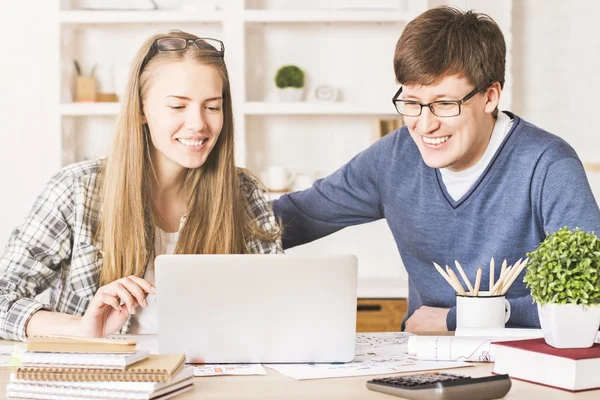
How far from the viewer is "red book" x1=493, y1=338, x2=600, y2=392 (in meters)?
1.30

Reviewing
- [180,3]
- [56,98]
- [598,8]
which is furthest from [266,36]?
[598,8]

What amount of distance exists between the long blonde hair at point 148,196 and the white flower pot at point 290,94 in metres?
1.99

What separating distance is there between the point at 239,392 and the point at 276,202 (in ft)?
3.96

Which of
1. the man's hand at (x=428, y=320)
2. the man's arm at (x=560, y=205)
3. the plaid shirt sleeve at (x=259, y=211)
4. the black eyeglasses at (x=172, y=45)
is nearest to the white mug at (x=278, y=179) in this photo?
the plaid shirt sleeve at (x=259, y=211)

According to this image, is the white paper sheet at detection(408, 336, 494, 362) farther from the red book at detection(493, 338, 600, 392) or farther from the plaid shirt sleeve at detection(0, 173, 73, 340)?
the plaid shirt sleeve at detection(0, 173, 73, 340)

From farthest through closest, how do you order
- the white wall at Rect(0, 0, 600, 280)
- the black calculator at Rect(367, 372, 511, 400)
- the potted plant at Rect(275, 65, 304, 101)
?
the potted plant at Rect(275, 65, 304, 101)
the white wall at Rect(0, 0, 600, 280)
the black calculator at Rect(367, 372, 511, 400)

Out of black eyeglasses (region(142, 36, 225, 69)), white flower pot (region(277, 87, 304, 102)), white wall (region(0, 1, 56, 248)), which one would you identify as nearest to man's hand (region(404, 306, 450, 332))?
black eyeglasses (region(142, 36, 225, 69))

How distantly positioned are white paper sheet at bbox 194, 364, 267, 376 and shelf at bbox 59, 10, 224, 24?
288cm

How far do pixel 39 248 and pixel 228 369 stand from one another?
2.50 feet

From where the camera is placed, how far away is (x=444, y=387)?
1219 millimetres

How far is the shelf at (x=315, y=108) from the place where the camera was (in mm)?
4105

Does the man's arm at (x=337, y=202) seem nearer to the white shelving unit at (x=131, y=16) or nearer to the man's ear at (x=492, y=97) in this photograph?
the man's ear at (x=492, y=97)

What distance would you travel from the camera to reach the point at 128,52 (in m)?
4.30

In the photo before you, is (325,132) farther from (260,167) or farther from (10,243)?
(10,243)
